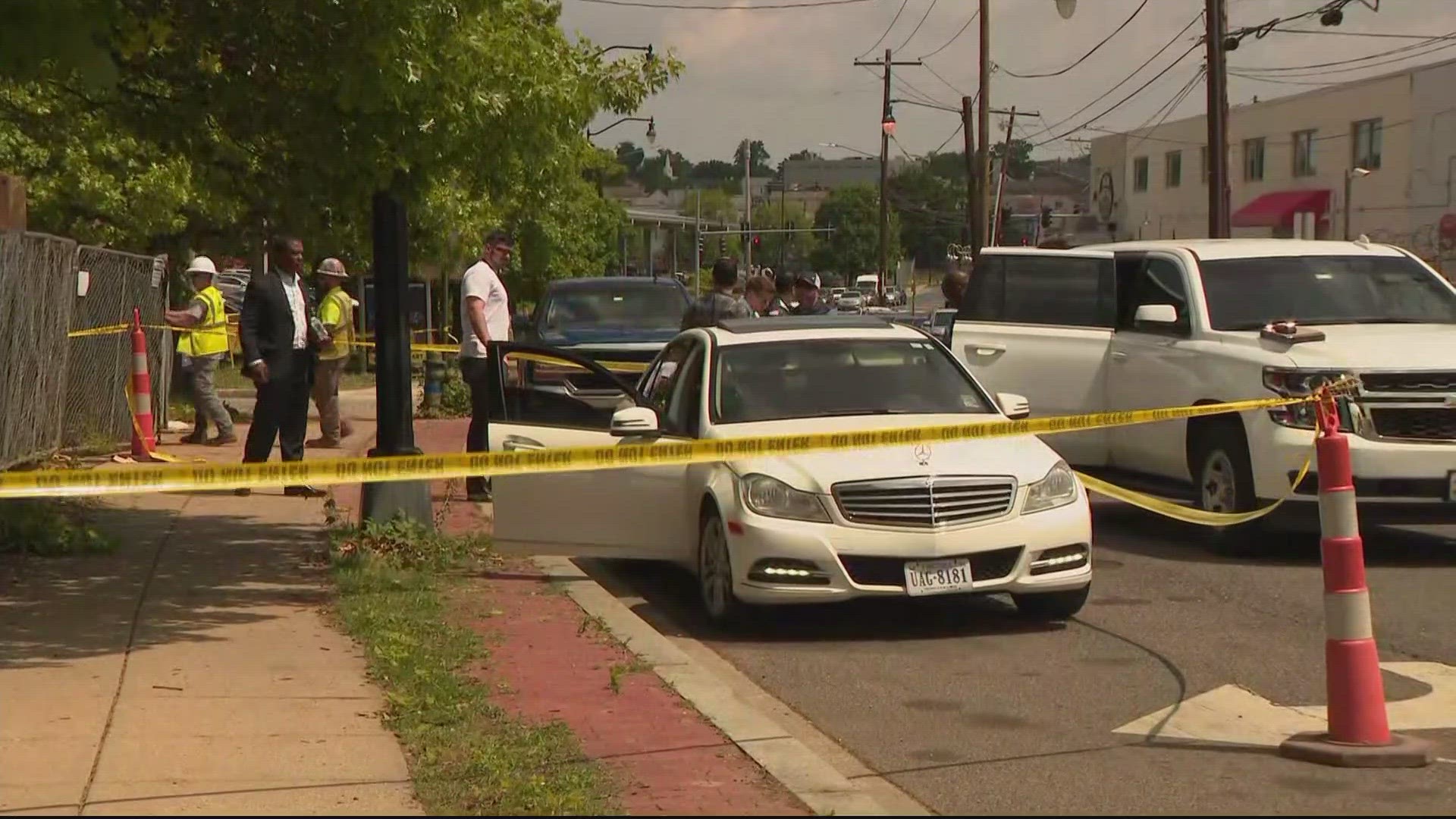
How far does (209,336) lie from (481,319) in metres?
5.41

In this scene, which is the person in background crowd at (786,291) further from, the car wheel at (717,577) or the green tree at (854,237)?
the green tree at (854,237)

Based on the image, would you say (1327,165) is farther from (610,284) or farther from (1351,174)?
(610,284)

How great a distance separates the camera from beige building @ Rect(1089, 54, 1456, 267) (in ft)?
162

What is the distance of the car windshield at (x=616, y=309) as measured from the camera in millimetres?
19312

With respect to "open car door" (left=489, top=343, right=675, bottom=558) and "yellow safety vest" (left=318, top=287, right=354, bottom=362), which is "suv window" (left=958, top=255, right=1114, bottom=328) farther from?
"yellow safety vest" (left=318, top=287, right=354, bottom=362)

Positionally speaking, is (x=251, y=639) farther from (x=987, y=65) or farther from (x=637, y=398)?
(x=987, y=65)

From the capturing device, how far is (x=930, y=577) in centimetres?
888

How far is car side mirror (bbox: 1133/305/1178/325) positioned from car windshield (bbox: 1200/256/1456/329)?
0.24 meters

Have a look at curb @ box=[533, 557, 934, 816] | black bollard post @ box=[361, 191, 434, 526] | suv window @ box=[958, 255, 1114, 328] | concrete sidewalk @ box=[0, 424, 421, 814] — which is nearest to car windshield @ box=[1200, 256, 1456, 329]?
suv window @ box=[958, 255, 1114, 328]

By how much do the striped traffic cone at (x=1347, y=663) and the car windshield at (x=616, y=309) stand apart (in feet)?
42.6

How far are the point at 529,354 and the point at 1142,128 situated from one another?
62.5 metres

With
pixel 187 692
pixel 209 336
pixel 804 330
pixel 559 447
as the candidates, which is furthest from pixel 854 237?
pixel 187 692

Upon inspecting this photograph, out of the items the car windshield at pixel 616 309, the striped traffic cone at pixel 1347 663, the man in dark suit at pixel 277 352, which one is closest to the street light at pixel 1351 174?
the car windshield at pixel 616 309

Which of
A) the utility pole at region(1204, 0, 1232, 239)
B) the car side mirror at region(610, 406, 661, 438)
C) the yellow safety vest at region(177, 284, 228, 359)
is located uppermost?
the utility pole at region(1204, 0, 1232, 239)
